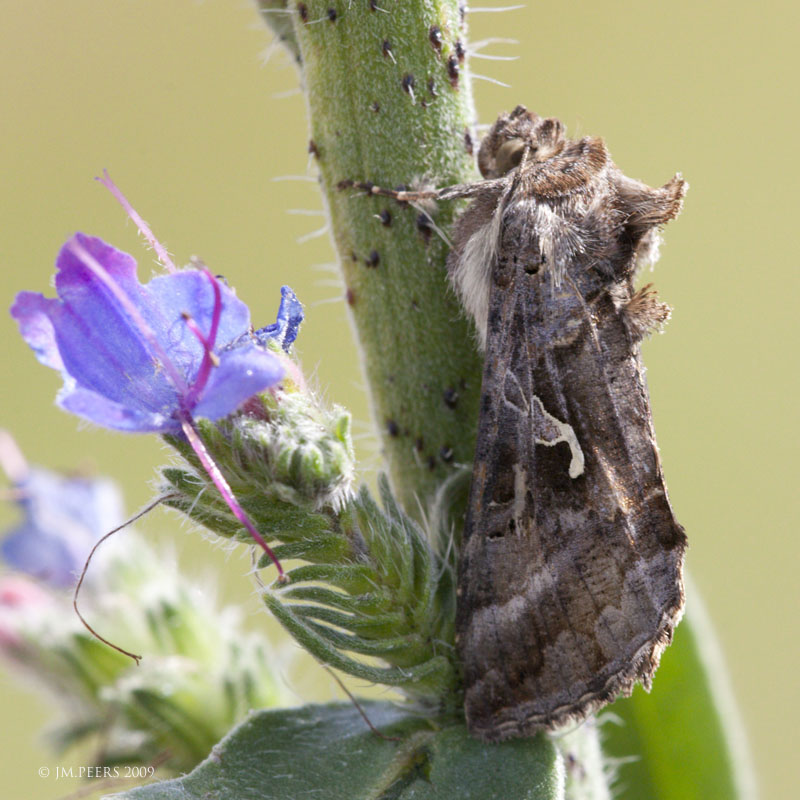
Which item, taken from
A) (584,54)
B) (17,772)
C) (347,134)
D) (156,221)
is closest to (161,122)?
(156,221)

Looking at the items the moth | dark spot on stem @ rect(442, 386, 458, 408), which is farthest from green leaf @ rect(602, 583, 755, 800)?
dark spot on stem @ rect(442, 386, 458, 408)

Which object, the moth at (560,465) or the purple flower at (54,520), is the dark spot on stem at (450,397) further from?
the purple flower at (54,520)

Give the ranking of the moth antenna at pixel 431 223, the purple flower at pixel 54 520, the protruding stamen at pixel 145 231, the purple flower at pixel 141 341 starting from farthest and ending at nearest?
the purple flower at pixel 54 520 → the moth antenna at pixel 431 223 → the protruding stamen at pixel 145 231 → the purple flower at pixel 141 341

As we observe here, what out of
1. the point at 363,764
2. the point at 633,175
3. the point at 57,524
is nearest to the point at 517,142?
the point at 363,764

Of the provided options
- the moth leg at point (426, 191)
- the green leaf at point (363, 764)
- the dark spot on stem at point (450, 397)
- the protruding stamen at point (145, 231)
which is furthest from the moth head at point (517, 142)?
the green leaf at point (363, 764)

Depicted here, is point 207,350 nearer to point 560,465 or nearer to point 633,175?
point 560,465
